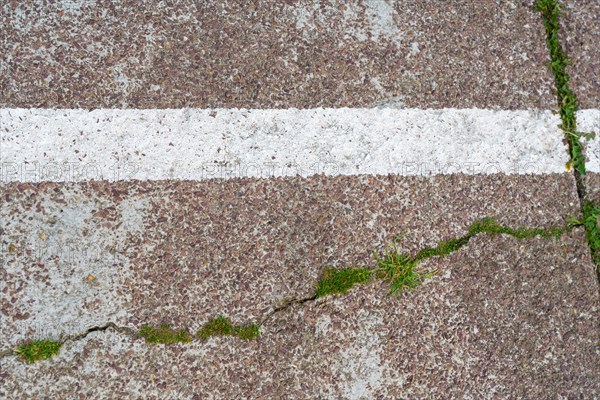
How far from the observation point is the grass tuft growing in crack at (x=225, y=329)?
2.14m

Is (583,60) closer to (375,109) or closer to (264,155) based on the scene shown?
(375,109)

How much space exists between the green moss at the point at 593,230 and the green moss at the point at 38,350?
2394 millimetres

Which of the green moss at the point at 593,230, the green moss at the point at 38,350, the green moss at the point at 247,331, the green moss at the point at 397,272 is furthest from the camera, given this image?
the green moss at the point at 593,230

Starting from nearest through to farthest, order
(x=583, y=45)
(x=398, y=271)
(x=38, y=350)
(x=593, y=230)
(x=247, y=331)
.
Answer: (x=38, y=350), (x=247, y=331), (x=398, y=271), (x=593, y=230), (x=583, y=45)

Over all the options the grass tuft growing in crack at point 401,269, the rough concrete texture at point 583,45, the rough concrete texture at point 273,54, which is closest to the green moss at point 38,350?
the rough concrete texture at point 273,54

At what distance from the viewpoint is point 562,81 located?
98.7 inches

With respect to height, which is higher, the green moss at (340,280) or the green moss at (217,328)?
the green moss at (340,280)

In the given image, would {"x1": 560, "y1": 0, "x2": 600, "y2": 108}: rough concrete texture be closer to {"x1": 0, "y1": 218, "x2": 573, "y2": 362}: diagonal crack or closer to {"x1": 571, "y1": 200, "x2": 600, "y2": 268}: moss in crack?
{"x1": 571, "y1": 200, "x2": 600, "y2": 268}: moss in crack

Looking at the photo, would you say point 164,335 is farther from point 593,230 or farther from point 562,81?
point 562,81

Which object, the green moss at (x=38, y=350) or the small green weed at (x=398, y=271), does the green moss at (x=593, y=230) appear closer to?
the small green weed at (x=398, y=271)

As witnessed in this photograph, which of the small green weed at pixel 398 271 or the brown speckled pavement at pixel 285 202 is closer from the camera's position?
the brown speckled pavement at pixel 285 202

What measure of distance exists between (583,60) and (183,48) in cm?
193

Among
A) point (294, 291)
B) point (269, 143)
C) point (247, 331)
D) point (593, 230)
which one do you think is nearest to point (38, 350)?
point (247, 331)

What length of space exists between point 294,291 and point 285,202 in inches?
15.2
